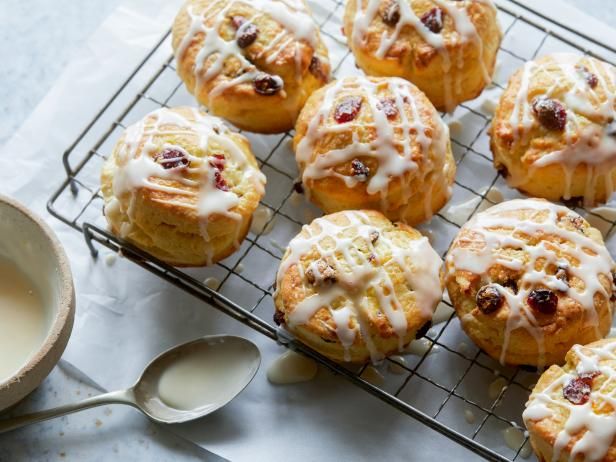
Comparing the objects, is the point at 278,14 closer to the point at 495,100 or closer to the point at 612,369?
the point at 495,100

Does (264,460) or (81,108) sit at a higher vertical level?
(81,108)

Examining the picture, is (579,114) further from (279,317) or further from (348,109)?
(279,317)

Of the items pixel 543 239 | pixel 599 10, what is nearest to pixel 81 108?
pixel 543 239

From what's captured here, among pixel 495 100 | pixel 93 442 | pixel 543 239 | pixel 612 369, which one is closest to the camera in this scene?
pixel 612 369

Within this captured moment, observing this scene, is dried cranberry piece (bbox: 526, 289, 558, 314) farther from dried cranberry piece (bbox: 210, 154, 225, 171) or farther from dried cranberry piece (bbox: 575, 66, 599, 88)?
dried cranberry piece (bbox: 210, 154, 225, 171)

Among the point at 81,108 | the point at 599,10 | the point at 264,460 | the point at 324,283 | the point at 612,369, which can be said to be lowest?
the point at 264,460

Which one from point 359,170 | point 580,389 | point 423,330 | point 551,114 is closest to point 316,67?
point 359,170

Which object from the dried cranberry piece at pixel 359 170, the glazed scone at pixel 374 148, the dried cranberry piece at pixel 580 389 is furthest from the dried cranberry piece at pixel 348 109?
the dried cranberry piece at pixel 580 389
